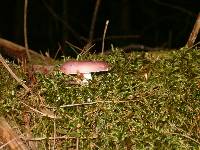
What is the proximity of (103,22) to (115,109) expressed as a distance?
843 cm

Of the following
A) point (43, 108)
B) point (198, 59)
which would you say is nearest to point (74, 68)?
point (43, 108)

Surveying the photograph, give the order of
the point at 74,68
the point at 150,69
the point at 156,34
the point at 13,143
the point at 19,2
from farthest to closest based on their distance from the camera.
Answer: the point at 156,34
the point at 19,2
the point at 150,69
the point at 74,68
the point at 13,143

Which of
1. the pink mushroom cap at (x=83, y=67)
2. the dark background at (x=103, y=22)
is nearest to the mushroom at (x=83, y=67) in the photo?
the pink mushroom cap at (x=83, y=67)

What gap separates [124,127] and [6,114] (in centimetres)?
51

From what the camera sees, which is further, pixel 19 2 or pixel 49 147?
pixel 19 2

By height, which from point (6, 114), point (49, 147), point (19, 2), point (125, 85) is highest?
point (19, 2)

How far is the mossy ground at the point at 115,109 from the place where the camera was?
1.42 meters

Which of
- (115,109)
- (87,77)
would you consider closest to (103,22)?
(87,77)

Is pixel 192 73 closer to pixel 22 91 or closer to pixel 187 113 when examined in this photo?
pixel 187 113

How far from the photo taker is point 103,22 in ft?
32.1

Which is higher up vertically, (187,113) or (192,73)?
(192,73)

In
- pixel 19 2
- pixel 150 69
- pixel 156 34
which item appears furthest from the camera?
pixel 156 34

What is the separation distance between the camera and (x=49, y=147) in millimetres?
1450

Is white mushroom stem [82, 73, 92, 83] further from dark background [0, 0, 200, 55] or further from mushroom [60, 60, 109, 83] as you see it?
dark background [0, 0, 200, 55]
